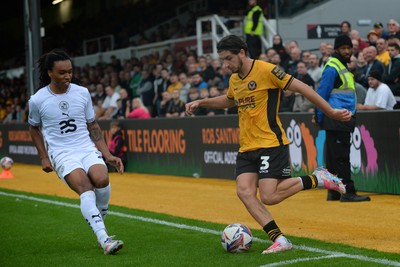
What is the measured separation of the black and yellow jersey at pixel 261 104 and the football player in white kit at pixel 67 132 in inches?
58.3

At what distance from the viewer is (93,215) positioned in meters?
8.51

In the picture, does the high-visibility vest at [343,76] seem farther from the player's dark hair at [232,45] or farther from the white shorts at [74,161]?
the white shorts at [74,161]

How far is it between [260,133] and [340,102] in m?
3.93

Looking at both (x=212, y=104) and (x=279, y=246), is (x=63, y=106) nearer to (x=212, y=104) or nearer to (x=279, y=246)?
(x=212, y=104)

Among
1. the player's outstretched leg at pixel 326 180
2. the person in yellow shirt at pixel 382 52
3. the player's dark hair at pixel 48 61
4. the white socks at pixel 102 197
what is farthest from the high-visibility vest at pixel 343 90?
the player's dark hair at pixel 48 61

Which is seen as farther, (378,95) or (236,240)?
(378,95)

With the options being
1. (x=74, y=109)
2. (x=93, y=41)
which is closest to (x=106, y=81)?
(x=93, y=41)

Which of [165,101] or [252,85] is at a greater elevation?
[252,85]

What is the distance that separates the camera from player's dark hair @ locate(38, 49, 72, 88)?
348 inches

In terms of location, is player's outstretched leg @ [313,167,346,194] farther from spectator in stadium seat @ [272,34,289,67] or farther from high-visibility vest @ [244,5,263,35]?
high-visibility vest @ [244,5,263,35]

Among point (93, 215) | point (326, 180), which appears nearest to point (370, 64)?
point (326, 180)

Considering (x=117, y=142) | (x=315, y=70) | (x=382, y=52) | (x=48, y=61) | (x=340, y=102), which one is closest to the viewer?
Result: (x=48, y=61)

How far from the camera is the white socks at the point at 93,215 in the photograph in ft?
27.8

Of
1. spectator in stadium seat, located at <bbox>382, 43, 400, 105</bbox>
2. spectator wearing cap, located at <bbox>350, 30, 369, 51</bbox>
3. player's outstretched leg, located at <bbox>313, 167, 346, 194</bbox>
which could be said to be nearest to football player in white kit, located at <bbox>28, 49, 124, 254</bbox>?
player's outstretched leg, located at <bbox>313, 167, 346, 194</bbox>
